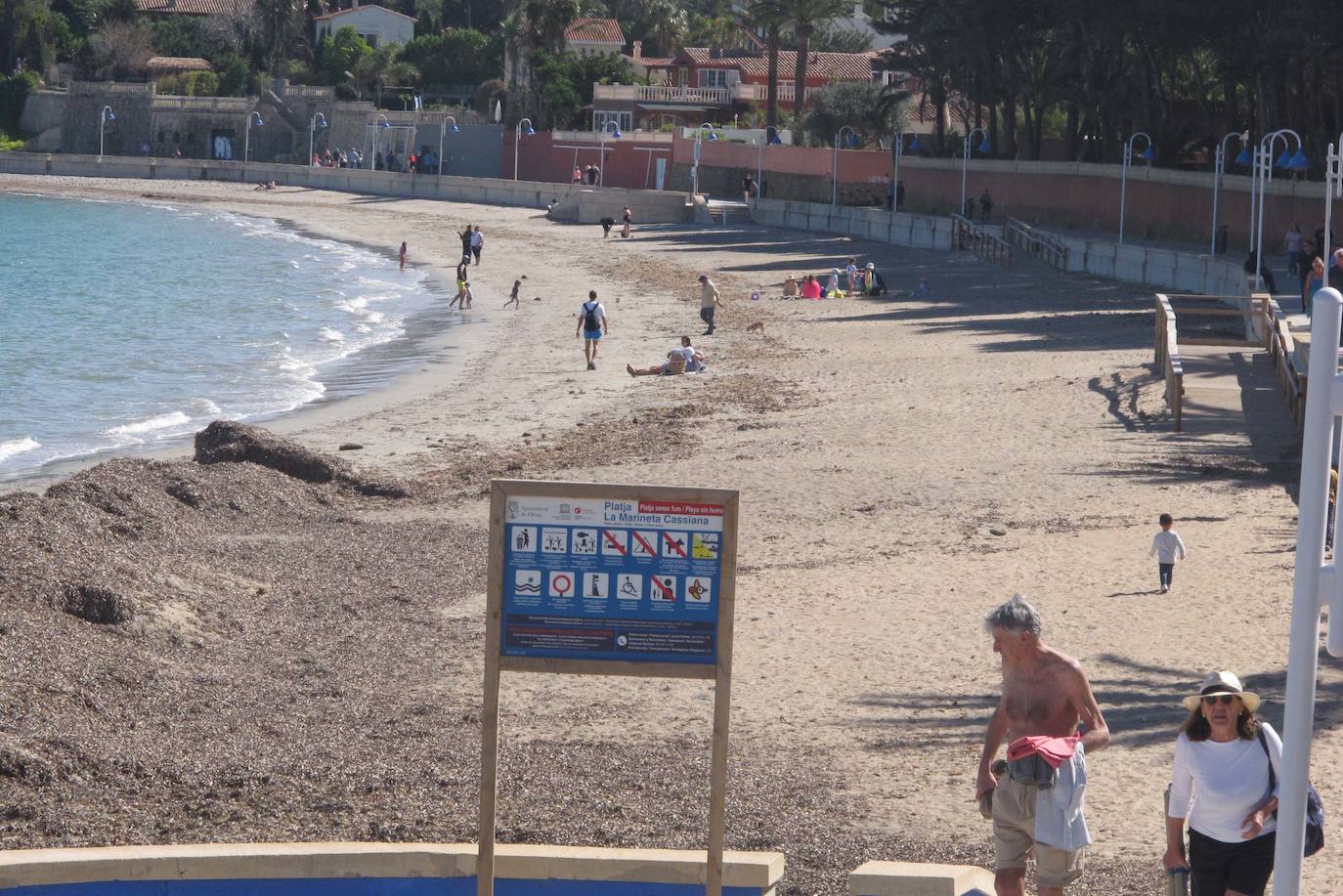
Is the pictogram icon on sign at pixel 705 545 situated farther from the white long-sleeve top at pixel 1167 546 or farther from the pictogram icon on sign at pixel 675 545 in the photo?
the white long-sleeve top at pixel 1167 546

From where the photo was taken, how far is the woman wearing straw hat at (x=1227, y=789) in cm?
557

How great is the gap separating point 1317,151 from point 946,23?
1998cm

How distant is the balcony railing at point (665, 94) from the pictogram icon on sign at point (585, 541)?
81615 mm

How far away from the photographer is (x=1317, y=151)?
40.0 m

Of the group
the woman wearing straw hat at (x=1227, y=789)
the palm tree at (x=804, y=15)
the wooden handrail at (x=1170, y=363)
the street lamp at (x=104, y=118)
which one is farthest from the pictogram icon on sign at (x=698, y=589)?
the street lamp at (x=104, y=118)

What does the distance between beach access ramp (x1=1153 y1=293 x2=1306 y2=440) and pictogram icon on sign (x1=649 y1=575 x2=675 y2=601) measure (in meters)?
14.3

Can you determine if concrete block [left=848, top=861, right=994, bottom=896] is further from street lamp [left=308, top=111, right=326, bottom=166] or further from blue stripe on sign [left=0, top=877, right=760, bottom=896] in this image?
street lamp [left=308, top=111, right=326, bottom=166]

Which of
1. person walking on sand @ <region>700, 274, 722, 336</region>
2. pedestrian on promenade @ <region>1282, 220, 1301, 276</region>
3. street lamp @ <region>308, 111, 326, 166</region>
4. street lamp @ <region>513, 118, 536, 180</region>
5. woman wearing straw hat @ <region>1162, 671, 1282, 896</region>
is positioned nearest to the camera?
woman wearing straw hat @ <region>1162, 671, 1282, 896</region>

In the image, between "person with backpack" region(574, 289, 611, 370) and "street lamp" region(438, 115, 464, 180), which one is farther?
"street lamp" region(438, 115, 464, 180)

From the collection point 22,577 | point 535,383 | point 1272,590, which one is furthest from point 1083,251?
point 22,577

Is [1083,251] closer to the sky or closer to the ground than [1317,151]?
closer to the ground

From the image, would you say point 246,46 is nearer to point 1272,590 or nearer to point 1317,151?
point 1317,151

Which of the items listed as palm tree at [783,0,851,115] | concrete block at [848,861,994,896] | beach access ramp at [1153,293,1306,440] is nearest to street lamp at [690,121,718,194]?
palm tree at [783,0,851,115]

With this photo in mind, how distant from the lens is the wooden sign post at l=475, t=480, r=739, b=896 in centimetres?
558
